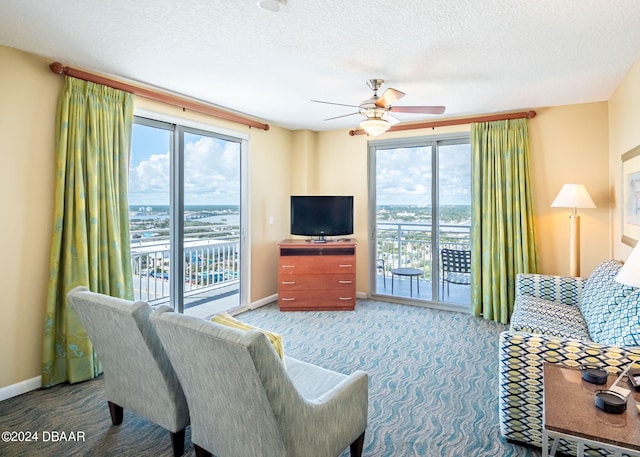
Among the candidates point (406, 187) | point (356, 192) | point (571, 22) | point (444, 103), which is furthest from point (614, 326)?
point (356, 192)

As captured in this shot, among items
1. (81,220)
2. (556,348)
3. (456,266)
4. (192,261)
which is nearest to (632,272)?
(556,348)

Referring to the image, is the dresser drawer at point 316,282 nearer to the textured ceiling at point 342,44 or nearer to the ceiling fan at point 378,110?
the ceiling fan at point 378,110

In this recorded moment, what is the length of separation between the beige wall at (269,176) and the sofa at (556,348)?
1.46m

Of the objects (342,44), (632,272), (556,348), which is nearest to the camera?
(632,272)

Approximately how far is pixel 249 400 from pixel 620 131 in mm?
4089

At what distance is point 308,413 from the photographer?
5.00 feet

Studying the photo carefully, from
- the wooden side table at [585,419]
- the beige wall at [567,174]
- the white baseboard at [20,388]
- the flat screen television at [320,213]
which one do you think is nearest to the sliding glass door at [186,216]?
the flat screen television at [320,213]

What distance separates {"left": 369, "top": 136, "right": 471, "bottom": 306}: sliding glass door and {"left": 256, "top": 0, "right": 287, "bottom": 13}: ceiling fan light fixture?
3296 mm

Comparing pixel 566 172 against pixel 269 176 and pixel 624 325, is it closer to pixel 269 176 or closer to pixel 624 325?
pixel 624 325

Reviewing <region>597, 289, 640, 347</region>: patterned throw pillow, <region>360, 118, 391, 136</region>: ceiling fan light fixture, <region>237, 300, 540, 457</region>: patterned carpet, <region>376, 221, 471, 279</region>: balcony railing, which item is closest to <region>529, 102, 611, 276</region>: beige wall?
<region>376, 221, 471, 279</region>: balcony railing

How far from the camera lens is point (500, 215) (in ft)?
14.1

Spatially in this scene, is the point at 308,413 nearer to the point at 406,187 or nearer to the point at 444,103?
the point at 444,103

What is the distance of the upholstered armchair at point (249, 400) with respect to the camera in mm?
1382

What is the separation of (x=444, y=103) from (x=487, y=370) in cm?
280
